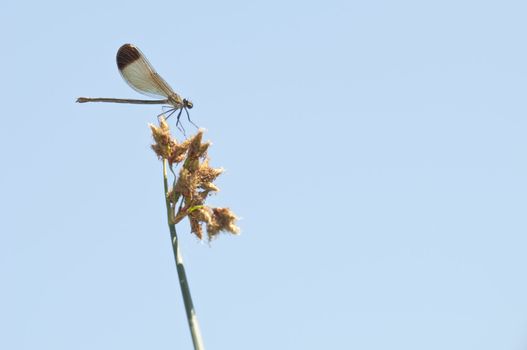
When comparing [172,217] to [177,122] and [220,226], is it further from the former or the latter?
[177,122]

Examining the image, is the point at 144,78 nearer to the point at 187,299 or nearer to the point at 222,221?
the point at 222,221

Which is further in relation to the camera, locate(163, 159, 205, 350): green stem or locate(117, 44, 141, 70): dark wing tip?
locate(117, 44, 141, 70): dark wing tip

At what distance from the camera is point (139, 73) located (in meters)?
5.81

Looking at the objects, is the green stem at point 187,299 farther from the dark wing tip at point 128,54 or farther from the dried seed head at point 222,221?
the dark wing tip at point 128,54

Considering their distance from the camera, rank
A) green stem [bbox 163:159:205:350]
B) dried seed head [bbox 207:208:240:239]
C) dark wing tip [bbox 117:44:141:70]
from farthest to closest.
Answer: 1. dark wing tip [bbox 117:44:141:70]
2. dried seed head [bbox 207:208:240:239]
3. green stem [bbox 163:159:205:350]

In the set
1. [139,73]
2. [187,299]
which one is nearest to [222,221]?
[187,299]

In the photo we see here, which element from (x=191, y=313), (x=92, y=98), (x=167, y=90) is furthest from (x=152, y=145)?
(x=191, y=313)

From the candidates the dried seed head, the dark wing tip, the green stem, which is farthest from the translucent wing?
the green stem

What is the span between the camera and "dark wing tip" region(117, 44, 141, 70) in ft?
18.7

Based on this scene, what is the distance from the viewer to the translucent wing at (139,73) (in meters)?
5.70

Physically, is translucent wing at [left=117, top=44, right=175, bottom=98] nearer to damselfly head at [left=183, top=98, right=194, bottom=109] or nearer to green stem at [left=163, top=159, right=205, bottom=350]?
damselfly head at [left=183, top=98, right=194, bottom=109]

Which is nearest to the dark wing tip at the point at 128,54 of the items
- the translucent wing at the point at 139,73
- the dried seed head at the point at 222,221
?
the translucent wing at the point at 139,73

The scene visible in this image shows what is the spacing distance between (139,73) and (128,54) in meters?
0.18

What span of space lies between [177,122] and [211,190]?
963mm
